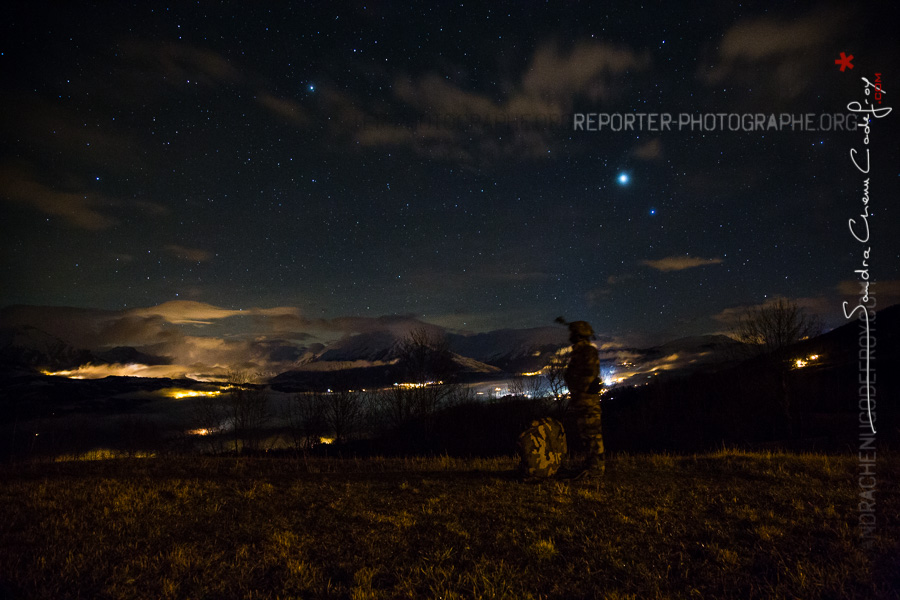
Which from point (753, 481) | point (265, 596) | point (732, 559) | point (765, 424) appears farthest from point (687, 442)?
point (265, 596)

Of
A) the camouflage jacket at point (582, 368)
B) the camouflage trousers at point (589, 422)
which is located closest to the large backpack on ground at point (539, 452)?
the camouflage trousers at point (589, 422)

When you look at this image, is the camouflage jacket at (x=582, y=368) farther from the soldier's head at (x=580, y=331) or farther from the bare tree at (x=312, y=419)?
the bare tree at (x=312, y=419)

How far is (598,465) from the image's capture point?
12.5 m

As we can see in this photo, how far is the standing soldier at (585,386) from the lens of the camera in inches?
505

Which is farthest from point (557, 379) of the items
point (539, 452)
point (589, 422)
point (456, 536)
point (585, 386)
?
point (456, 536)

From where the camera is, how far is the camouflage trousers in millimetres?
12703

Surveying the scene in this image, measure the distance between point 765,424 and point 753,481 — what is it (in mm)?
58782

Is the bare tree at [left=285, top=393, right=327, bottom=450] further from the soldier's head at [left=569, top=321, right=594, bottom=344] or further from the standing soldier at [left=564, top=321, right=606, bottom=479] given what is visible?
the soldier's head at [left=569, top=321, right=594, bottom=344]

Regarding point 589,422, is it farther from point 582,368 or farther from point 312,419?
point 312,419

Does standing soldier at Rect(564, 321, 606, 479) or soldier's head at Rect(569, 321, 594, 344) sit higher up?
soldier's head at Rect(569, 321, 594, 344)

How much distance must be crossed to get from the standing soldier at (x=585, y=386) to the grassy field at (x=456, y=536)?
3.83 ft

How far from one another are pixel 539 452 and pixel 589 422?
1.96 meters

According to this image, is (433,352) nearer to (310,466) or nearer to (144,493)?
(310,466)

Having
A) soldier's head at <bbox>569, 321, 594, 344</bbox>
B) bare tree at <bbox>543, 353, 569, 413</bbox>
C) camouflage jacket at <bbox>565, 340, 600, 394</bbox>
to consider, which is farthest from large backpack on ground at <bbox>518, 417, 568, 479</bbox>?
bare tree at <bbox>543, 353, 569, 413</bbox>
